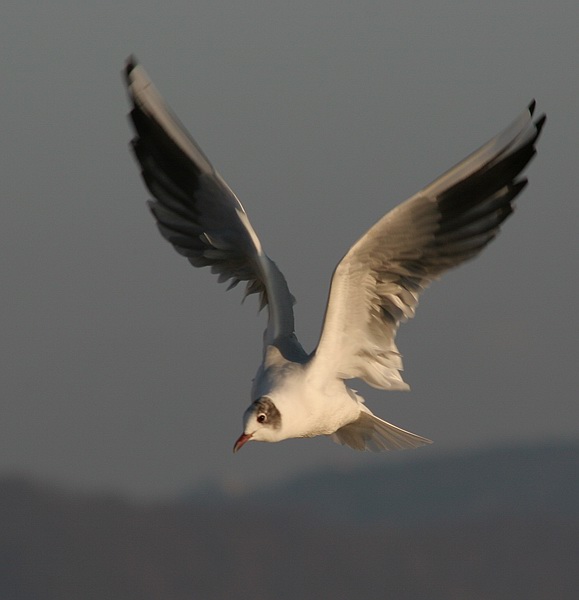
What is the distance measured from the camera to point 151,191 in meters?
10.4

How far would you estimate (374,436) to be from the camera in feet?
33.0

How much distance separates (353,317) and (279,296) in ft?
1.82

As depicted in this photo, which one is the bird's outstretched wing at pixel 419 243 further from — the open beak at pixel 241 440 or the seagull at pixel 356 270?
the open beak at pixel 241 440

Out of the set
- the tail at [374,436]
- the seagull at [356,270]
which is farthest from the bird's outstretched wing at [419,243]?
the tail at [374,436]

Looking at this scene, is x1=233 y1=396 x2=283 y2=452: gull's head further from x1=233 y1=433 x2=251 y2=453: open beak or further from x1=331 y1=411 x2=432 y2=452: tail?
x1=331 y1=411 x2=432 y2=452: tail

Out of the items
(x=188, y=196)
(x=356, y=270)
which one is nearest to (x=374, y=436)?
(x=356, y=270)

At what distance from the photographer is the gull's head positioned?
8625mm

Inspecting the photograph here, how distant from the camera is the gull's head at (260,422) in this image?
862 cm

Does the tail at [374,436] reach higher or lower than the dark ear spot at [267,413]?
lower

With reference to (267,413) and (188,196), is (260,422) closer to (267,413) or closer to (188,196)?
(267,413)

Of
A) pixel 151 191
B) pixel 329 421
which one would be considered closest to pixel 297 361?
pixel 329 421

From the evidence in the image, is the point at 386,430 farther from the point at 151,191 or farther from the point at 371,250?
the point at 151,191

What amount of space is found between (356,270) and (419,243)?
440mm

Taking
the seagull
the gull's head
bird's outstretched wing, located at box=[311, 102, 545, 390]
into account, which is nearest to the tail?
the seagull
